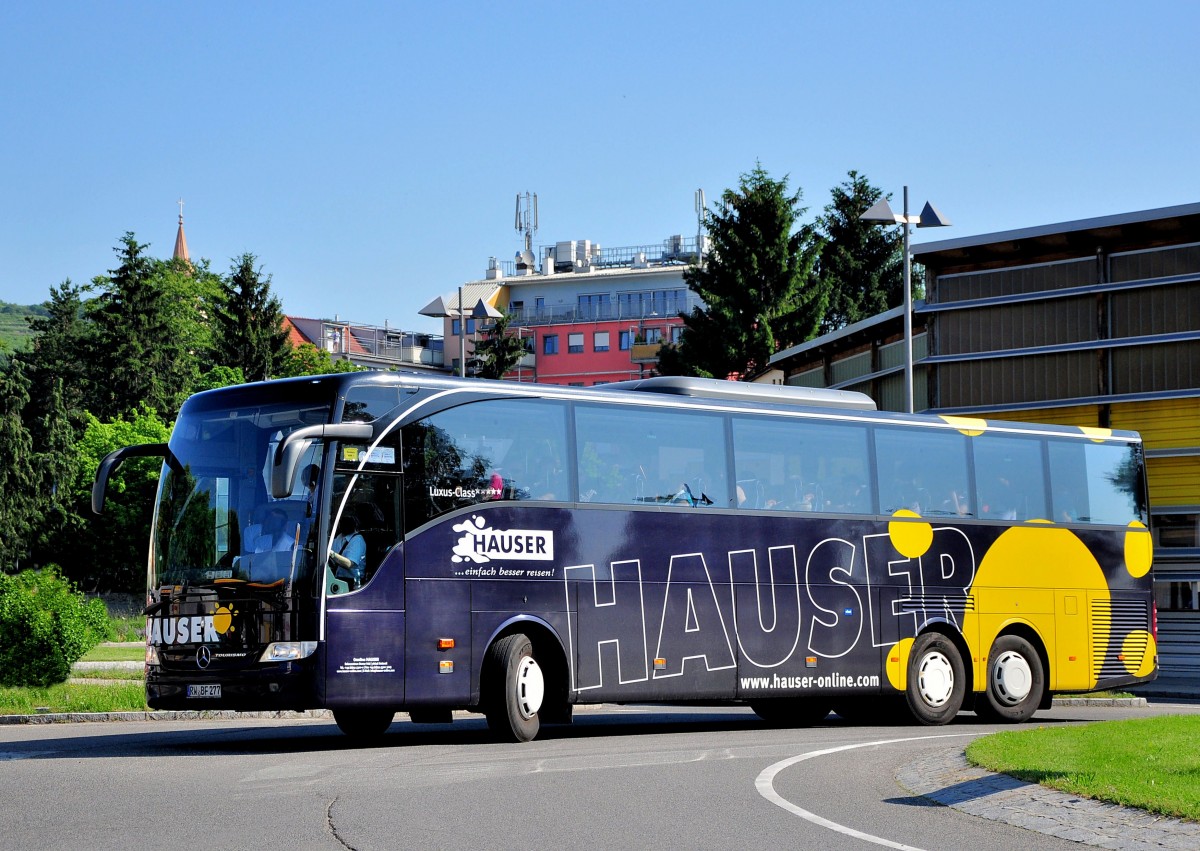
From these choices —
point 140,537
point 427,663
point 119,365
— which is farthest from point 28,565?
point 427,663

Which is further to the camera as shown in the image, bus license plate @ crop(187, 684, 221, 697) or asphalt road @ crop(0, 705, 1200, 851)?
bus license plate @ crop(187, 684, 221, 697)

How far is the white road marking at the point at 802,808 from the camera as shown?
33.6 feet

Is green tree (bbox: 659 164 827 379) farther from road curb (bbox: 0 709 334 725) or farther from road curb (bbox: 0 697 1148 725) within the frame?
road curb (bbox: 0 709 334 725)

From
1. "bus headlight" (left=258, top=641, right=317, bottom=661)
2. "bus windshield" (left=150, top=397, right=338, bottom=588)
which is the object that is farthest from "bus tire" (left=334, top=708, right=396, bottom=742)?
"bus windshield" (left=150, top=397, right=338, bottom=588)

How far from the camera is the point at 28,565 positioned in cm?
8081

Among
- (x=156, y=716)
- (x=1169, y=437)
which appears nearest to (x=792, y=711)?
(x=156, y=716)

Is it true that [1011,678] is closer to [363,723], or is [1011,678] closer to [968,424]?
[968,424]

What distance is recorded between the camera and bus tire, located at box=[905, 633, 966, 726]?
21906 mm

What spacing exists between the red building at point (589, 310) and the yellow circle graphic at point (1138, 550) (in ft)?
334

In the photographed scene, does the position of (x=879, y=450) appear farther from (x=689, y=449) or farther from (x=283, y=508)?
(x=283, y=508)

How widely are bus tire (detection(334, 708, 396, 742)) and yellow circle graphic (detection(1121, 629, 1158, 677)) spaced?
10872mm

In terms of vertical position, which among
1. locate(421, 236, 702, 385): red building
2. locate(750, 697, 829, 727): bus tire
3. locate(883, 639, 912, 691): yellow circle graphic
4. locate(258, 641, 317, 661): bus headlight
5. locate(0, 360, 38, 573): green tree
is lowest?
locate(750, 697, 829, 727): bus tire

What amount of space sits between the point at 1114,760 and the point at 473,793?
4.98 m

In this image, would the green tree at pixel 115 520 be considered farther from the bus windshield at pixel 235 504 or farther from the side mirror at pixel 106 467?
the bus windshield at pixel 235 504
